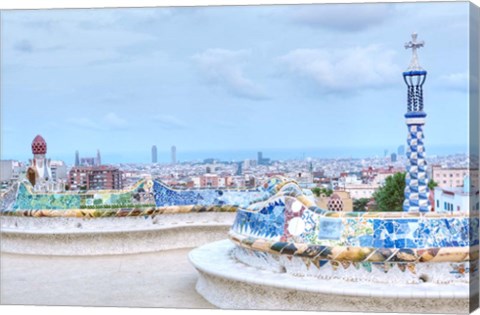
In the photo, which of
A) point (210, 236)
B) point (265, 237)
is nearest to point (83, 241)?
point (210, 236)

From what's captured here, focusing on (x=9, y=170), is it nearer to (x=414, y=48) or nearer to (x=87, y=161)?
(x=87, y=161)

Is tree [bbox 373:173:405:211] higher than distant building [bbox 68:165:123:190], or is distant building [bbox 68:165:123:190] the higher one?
distant building [bbox 68:165:123:190]

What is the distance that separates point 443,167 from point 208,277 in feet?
10.7

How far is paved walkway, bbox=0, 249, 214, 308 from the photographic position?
10.0m

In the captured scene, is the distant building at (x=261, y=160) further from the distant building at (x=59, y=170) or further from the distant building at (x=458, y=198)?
the distant building at (x=458, y=198)

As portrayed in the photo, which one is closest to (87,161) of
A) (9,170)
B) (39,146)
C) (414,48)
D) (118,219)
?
(39,146)

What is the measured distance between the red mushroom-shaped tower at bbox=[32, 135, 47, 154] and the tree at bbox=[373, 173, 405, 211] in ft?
25.8

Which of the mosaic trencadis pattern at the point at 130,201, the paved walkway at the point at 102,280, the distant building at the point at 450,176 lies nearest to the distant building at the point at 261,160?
the mosaic trencadis pattern at the point at 130,201

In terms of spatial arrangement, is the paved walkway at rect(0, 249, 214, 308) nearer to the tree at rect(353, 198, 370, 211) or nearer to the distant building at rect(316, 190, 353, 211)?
the distant building at rect(316, 190, 353, 211)

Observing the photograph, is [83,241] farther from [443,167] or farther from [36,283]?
[443,167]

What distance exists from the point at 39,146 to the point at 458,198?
1018 centimetres

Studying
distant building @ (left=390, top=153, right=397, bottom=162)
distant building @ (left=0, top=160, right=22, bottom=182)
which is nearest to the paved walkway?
distant building @ (left=0, top=160, right=22, bottom=182)

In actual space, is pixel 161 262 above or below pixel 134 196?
below

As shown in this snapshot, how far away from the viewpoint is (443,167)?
32.3 ft
